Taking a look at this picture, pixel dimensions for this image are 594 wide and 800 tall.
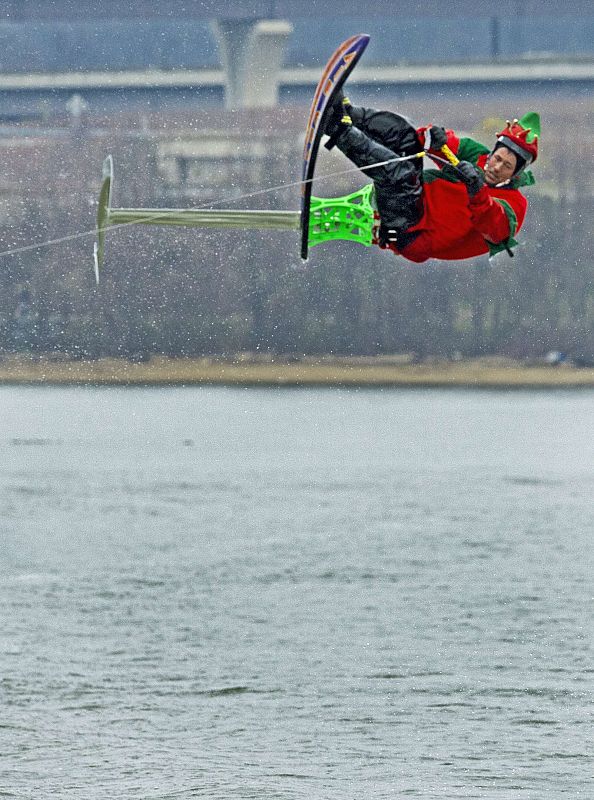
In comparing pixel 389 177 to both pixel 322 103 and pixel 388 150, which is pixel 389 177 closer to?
pixel 388 150

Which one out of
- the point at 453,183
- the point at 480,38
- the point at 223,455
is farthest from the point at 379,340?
the point at 453,183

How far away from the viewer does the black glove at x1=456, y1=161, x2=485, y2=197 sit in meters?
9.05

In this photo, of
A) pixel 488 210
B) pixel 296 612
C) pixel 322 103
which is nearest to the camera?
pixel 322 103

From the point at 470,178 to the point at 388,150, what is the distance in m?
0.51

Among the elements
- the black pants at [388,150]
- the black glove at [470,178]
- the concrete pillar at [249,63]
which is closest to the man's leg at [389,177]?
the black pants at [388,150]

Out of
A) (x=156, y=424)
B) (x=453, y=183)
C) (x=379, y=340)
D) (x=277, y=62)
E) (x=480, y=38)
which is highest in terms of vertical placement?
(x=480, y=38)

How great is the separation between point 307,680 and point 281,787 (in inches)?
447

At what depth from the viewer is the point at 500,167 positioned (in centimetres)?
921

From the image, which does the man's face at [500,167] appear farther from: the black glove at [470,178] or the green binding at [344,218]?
the green binding at [344,218]

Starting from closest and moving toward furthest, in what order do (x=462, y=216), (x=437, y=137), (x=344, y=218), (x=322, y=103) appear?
(x=322, y=103)
(x=437, y=137)
(x=462, y=216)
(x=344, y=218)

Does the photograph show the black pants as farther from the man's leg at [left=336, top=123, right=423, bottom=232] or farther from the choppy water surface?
the choppy water surface

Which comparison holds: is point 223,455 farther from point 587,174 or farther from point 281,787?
point 281,787

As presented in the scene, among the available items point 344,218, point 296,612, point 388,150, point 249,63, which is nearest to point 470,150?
point 388,150

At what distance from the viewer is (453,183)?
30.4 ft
